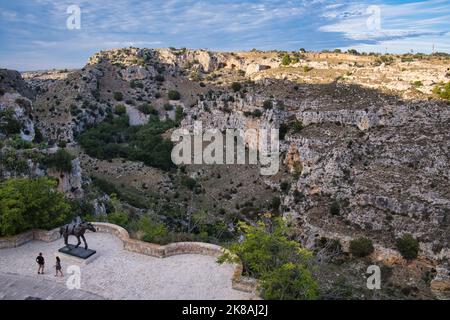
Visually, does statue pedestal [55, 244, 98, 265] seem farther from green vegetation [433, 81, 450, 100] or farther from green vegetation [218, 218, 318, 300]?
green vegetation [433, 81, 450, 100]

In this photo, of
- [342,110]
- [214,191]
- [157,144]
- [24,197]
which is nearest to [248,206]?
[214,191]

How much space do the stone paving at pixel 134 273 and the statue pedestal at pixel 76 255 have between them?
7.0 inches

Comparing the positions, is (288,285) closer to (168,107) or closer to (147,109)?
(147,109)

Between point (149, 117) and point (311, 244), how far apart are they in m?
56.1

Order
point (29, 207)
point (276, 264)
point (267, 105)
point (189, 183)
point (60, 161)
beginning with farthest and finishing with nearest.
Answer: point (267, 105)
point (189, 183)
point (60, 161)
point (29, 207)
point (276, 264)

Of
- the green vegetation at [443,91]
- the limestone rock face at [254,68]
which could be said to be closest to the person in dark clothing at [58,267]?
the green vegetation at [443,91]

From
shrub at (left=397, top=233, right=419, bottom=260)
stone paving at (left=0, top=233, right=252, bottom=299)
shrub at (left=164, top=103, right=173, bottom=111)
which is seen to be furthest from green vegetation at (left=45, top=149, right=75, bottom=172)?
shrub at (left=164, top=103, right=173, bottom=111)

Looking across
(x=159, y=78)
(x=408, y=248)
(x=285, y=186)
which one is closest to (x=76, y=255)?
(x=408, y=248)

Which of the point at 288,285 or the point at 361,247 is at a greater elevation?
the point at 288,285

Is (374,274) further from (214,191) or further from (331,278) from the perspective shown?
(214,191)

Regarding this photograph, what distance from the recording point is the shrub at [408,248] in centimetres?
2888

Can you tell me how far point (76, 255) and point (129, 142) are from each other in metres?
52.6

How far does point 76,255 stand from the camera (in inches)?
595

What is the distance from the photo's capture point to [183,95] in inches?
3519
